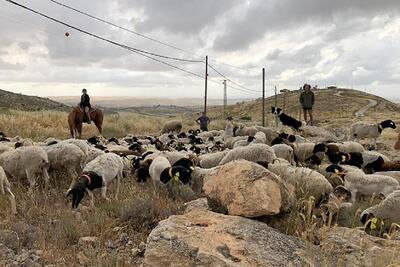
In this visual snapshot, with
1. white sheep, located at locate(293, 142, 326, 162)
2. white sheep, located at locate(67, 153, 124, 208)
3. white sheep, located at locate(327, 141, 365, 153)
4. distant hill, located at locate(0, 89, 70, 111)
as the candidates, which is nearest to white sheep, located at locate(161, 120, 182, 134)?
white sheep, located at locate(327, 141, 365, 153)

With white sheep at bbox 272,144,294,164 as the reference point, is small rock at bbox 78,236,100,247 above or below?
below

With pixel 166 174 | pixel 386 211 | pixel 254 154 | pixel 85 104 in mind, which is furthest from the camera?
pixel 85 104

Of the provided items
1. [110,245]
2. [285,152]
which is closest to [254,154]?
[285,152]

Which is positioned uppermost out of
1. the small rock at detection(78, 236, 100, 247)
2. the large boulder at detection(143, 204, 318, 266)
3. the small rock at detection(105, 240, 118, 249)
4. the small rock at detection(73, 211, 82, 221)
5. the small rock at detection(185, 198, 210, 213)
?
the large boulder at detection(143, 204, 318, 266)

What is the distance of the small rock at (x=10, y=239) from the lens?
20.7 feet

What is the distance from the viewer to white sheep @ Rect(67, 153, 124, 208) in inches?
313

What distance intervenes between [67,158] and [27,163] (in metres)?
1.05

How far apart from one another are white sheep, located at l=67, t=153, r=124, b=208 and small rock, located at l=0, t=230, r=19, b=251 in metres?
1.48

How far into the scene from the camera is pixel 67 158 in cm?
1049

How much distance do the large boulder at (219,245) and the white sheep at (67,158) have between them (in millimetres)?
5672

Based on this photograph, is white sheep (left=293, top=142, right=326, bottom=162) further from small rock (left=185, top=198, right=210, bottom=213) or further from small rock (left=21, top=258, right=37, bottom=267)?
small rock (left=21, top=258, right=37, bottom=267)

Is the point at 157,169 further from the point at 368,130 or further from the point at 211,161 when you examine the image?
the point at 368,130

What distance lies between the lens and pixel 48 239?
6.48 meters

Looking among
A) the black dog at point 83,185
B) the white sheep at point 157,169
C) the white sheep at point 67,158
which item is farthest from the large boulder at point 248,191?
the white sheep at point 67,158
